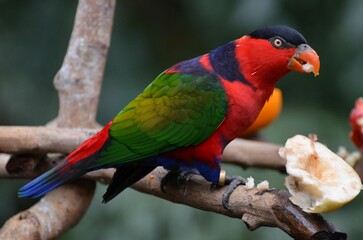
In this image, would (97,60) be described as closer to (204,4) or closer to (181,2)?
(204,4)

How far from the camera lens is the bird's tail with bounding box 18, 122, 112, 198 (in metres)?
1.64

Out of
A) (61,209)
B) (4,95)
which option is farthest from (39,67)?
(61,209)

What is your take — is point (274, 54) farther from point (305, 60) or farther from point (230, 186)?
point (230, 186)

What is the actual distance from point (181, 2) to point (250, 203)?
7.34ft

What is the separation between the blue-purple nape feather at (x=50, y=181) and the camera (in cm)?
164

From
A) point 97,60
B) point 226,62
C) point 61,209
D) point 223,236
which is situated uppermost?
Answer: point 226,62

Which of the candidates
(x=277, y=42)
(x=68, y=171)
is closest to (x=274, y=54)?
(x=277, y=42)

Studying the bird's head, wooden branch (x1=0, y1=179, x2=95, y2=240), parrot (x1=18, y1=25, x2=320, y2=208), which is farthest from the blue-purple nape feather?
the bird's head

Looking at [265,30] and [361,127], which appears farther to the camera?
[361,127]

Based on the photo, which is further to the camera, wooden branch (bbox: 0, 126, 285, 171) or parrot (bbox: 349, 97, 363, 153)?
parrot (bbox: 349, 97, 363, 153)

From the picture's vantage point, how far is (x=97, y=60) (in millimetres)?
2186

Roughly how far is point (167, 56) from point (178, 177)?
1939 mm

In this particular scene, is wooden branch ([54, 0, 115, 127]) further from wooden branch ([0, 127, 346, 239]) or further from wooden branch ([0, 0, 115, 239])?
wooden branch ([0, 127, 346, 239])

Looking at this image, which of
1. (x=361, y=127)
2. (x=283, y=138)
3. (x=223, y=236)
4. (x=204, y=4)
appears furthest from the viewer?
(x=204, y=4)
